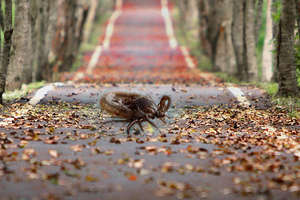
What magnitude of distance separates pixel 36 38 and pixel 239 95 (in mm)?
8520

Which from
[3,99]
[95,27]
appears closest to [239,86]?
[3,99]

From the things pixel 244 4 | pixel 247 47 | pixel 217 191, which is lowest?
pixel 217 191

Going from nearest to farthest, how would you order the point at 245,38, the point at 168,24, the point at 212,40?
the point at 245,38
the point at 212,40
the point at 168,24

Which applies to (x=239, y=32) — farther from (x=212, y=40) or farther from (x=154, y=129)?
(x=154, y=129)

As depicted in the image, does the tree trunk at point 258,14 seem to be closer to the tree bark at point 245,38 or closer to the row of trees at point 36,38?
the tree bark at point 245,38

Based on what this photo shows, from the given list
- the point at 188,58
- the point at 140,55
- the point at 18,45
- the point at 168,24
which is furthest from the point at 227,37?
the point at 168,24

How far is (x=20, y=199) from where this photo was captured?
6.23 meters

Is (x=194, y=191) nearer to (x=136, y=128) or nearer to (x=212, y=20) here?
(x=136, y=128)

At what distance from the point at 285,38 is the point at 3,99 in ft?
21.6

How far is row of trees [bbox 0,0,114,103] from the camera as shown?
13.5 meters

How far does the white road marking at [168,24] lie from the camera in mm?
38188

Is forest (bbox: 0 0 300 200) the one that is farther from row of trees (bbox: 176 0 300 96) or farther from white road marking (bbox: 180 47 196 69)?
white road marking (bbox: 180 47 196 69)

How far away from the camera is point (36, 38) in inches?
811

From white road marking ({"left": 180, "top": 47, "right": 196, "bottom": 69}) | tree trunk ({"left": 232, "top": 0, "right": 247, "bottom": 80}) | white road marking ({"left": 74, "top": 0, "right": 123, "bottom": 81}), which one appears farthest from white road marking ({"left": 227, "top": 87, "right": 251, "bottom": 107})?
white road marking ({"left": 180, "top": 47, "right": 196, "bottom": 69})
